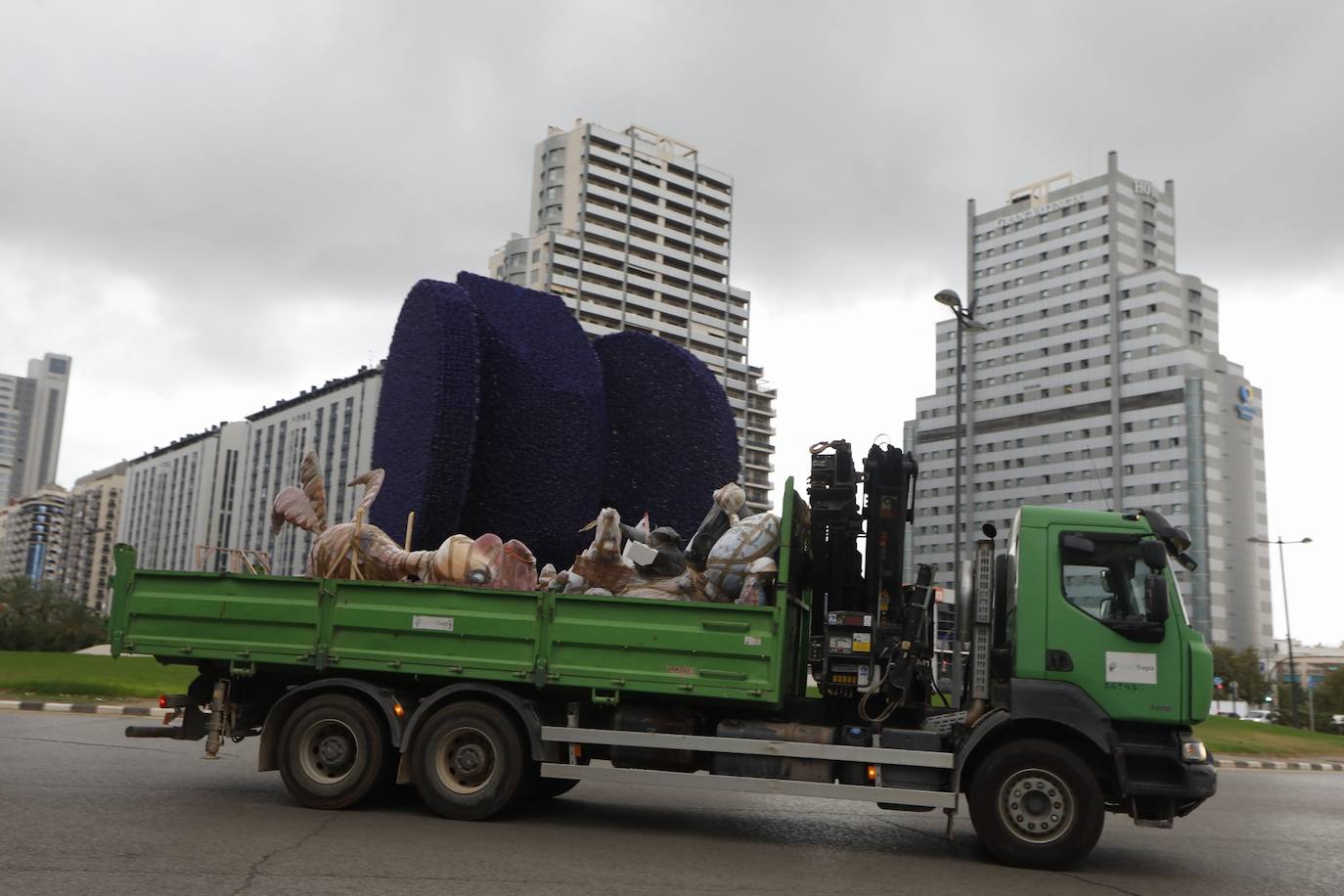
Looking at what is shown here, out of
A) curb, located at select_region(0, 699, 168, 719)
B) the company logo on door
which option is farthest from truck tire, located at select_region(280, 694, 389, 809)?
curb, located at select_region(0, 699, 168, 719)

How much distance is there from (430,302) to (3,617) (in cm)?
3454

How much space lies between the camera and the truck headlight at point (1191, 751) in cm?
789

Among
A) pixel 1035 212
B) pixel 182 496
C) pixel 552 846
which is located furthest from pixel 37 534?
pixel 552 846

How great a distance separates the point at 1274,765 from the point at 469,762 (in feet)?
67.4

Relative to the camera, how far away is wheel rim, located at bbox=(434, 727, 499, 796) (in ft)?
28.6

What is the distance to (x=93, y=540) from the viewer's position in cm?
14662

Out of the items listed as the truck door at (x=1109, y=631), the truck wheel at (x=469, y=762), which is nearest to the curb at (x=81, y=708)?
the truck wheel at (x=469, y=762)

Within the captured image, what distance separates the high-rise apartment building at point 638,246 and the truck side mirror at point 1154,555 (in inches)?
3419

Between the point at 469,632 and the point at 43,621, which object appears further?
the point at 43,621

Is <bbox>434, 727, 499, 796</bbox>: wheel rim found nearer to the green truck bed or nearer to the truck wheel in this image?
the truck wheel

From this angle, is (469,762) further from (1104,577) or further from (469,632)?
(1104,577)

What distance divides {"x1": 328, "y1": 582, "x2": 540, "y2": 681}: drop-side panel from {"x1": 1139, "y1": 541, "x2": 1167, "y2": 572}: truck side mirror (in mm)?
4396

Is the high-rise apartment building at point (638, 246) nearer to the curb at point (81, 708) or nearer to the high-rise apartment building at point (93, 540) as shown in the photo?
the high-rise apartment building at point (93, 540)

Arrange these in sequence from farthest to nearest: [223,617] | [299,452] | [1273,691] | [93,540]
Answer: [93,540] → [299,452] → [1273,691] → [223,617]
